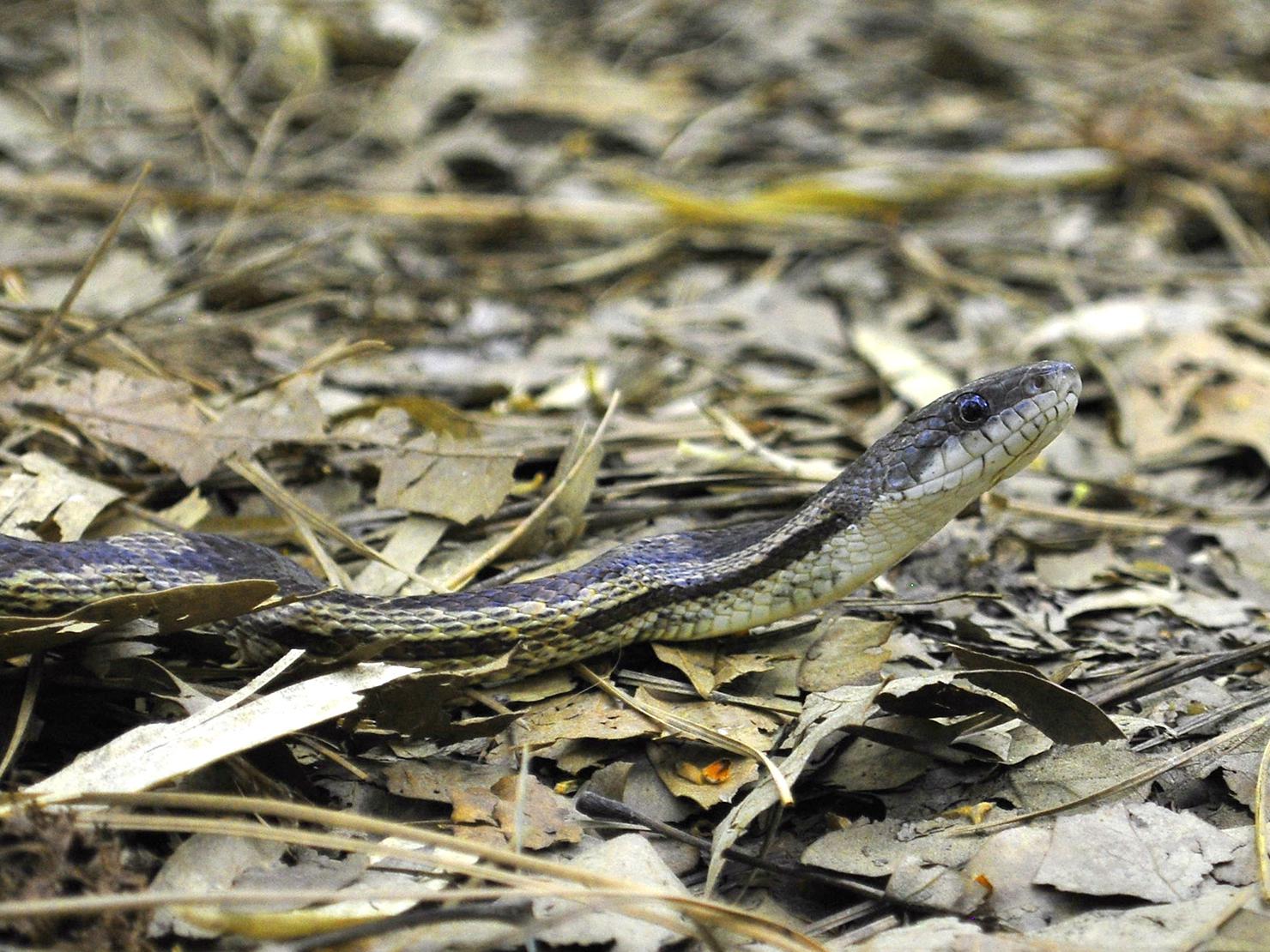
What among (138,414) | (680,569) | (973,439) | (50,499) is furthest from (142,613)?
(973,439)

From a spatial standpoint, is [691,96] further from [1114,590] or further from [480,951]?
[480,951]

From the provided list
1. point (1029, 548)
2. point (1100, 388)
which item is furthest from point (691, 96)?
point (1029, 548)

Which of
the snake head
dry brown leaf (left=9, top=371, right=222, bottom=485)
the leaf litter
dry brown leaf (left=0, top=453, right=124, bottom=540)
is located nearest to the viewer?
the leaf litter

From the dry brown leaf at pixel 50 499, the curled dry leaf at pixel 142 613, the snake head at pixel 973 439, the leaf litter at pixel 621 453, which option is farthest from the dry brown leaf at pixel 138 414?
the snake head at pixel 973 439

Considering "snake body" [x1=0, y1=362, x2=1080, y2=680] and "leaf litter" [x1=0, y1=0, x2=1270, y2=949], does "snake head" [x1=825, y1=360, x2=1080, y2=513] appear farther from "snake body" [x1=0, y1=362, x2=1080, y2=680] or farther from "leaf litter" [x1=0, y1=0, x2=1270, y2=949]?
"leaf litter" [x1=0, y1=0, x2=1270, y2=949]

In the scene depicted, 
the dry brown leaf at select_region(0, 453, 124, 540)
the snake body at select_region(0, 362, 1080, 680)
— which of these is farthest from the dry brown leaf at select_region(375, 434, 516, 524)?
the dry brown leaf at select_region(0, 453, 124, 540)

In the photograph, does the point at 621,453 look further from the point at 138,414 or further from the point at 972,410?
the point at 138,414

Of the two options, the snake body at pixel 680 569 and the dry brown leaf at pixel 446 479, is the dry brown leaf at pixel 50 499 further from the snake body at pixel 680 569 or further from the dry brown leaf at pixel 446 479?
the dry brown leaf at pixel 446 479
